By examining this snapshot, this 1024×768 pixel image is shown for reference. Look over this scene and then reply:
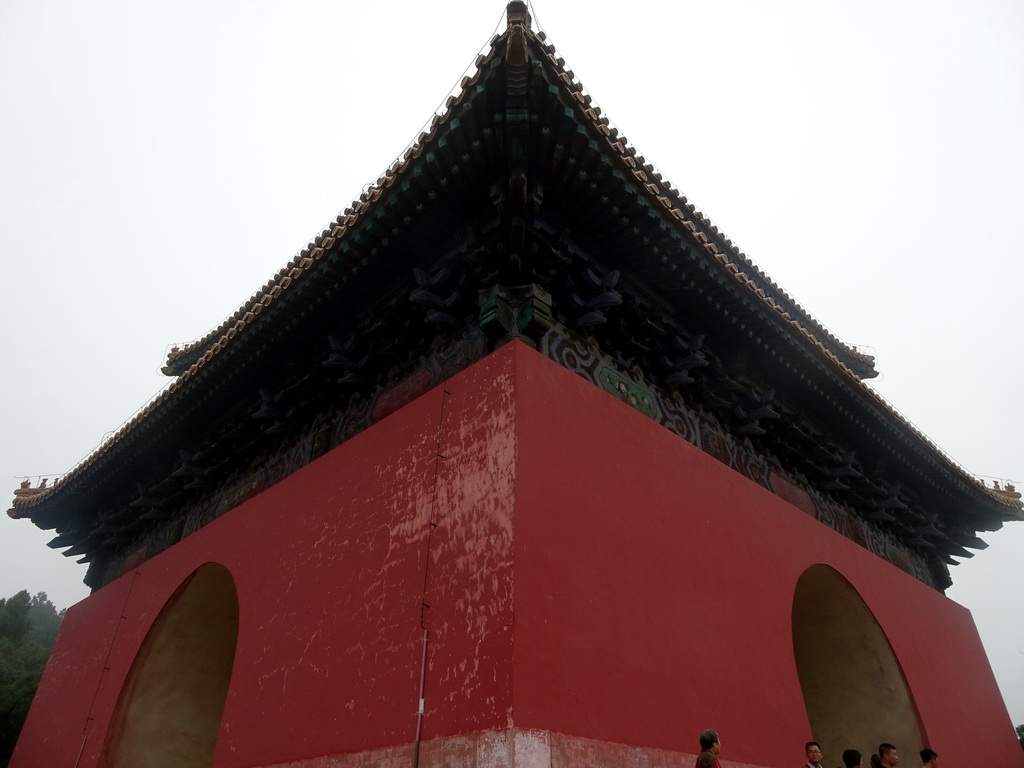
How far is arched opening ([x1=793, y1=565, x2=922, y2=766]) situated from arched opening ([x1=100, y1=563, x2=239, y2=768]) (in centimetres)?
598

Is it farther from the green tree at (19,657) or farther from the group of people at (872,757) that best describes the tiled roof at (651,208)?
the green tree at (19,657)

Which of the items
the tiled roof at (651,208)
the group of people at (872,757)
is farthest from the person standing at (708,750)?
the tiled roof at (651,208)

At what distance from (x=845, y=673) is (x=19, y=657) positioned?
28704mm

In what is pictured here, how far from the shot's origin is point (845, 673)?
23.6 ft

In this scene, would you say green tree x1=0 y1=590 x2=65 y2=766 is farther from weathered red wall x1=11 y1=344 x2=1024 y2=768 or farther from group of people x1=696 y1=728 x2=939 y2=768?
group of people x1=696 y1=728 x2=939 y2=768

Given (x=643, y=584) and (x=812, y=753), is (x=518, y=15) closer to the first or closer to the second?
(x=643, y=584)

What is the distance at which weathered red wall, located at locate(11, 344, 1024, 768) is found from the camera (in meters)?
3.57

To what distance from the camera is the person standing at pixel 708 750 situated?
325 cm

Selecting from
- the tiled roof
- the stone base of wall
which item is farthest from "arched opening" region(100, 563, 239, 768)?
the stone base of wall

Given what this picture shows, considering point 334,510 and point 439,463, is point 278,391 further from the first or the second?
point 439,463

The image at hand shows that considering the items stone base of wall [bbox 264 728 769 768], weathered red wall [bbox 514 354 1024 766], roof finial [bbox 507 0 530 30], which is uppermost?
roof finial [bbox 507 0 530 30]

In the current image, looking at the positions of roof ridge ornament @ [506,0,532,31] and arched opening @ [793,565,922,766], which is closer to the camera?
roof ridge ornament @ [506,0,532,31]

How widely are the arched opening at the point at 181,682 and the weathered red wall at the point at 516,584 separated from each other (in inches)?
38.7

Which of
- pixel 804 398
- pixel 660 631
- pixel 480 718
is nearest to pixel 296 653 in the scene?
pixel 480 718
